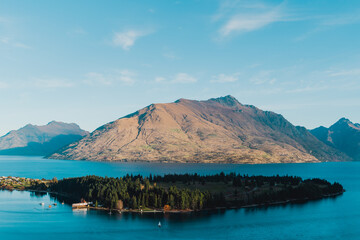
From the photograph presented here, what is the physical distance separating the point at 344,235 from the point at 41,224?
Answer: 15076cm

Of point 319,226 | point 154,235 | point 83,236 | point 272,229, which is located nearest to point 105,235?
point 83,236

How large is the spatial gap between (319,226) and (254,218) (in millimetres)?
33799

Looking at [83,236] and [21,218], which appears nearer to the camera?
[83,236]

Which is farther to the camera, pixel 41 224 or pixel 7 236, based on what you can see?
pixel 41 224

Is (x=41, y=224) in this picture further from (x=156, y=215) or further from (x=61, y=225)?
(x=156, y=215)

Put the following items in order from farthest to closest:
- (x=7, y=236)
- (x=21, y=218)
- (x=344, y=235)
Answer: (x=21, y=218) → (x=344, y=235) → (x=7, y=236)

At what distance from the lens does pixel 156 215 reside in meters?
198

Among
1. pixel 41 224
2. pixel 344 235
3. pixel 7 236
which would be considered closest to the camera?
pixel 7 236

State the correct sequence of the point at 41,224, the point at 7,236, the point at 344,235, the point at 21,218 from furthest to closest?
the point at 21,218 < the point at 41,224 < the point at 344,235 < the point at 7,236

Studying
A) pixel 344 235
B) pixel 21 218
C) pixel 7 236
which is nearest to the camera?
A: pixel 7 236

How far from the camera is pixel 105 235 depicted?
15975 cm

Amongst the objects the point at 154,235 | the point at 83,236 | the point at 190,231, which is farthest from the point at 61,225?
the point at 190,231

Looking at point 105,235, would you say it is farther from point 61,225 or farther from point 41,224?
point 41,224

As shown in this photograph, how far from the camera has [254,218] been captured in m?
197
